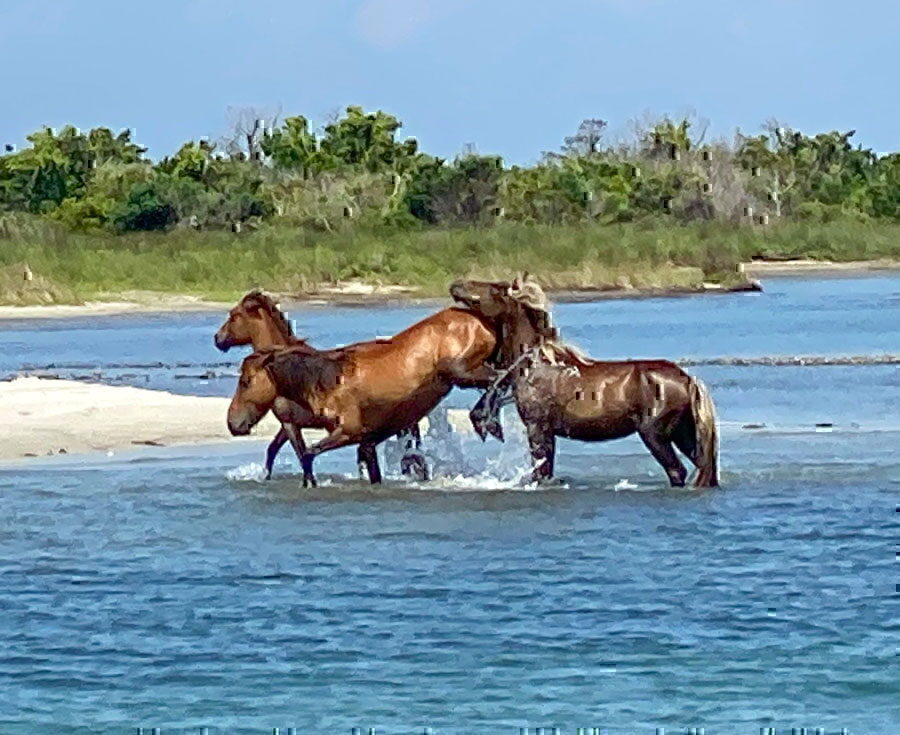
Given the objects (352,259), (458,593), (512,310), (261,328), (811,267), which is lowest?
(458,593)

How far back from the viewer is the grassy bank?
56.8m

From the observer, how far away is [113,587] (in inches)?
458

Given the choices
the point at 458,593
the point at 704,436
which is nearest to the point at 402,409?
the point at 704,436

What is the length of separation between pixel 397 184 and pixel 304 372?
6550 centimetres

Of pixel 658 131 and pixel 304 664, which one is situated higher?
pixel 658 131

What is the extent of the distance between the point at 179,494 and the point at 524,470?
7.82 feet

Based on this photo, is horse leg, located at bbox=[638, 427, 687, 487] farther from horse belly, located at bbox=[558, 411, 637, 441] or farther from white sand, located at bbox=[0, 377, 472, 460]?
white sand, located at bbox=[0, 377, 472, 460]

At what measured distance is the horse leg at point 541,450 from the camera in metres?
14.7

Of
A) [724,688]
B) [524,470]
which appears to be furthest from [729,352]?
[724,688]

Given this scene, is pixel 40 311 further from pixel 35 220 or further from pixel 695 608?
pixel 695 608

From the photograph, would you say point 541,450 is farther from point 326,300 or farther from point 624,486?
point 326,300

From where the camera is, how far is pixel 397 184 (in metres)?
80.3

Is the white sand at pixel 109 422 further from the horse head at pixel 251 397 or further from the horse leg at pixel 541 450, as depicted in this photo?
the horse leg at pixel 541 450

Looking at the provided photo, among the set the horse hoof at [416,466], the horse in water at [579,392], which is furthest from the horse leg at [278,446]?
the horse in water at [579,392]
